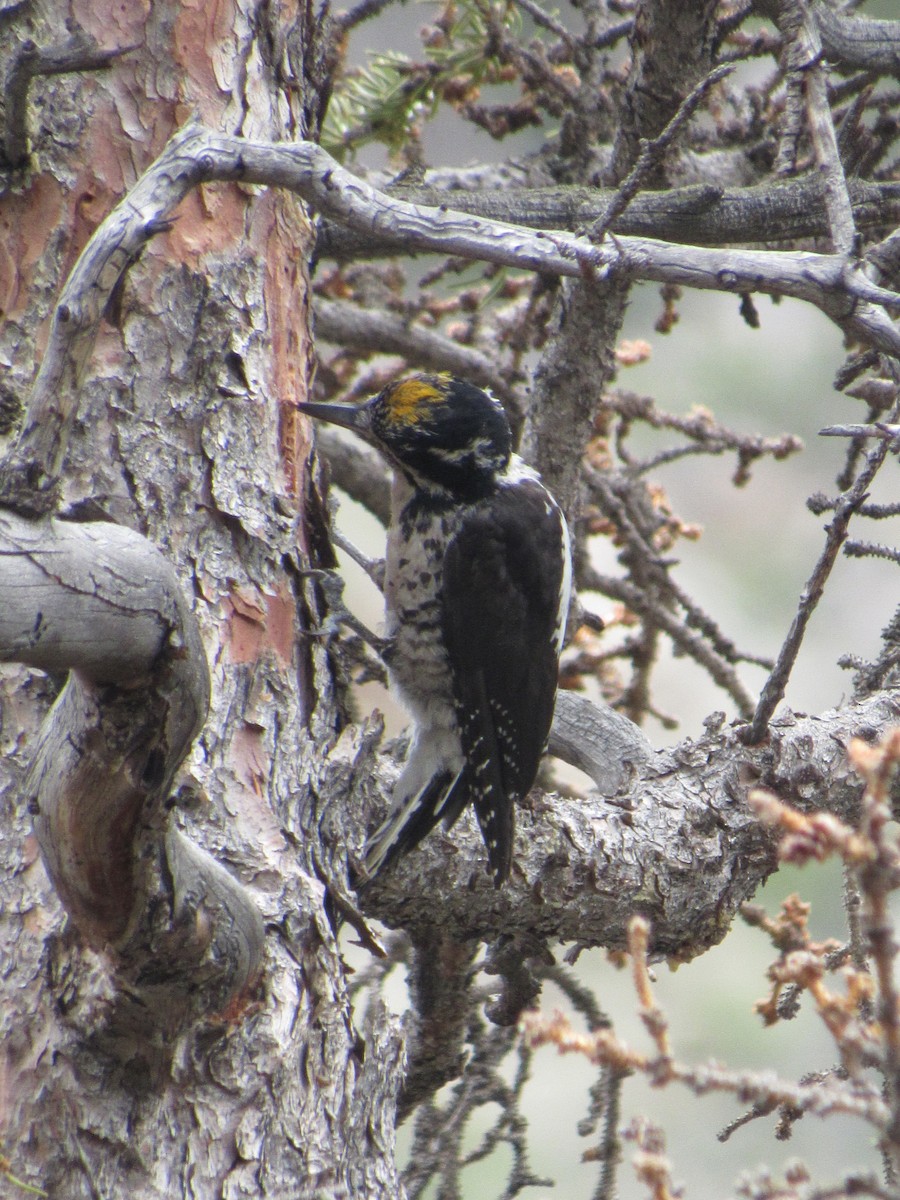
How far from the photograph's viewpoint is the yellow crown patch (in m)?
3.14

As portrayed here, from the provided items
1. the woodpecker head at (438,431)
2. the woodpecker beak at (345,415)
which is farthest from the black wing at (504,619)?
the woodpecker beak at (345,415)

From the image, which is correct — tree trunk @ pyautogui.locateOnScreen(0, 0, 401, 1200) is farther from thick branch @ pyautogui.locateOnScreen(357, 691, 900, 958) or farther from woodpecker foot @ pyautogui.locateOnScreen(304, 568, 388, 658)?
thick branch @ pyautogui.locateOnScreen(357, 691, 900, 958)

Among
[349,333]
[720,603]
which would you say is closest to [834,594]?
[720,603]

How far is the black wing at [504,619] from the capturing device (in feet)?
10.1

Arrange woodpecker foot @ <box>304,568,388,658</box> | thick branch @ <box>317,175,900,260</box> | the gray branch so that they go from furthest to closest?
thick branch @ <box>317,175,900,260</box> < woodpecker foot @ <box>304,568,388,658</box> < the gray branch

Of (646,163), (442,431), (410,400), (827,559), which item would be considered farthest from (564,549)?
(646,163)

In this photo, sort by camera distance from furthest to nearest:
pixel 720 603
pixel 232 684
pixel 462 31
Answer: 1. pixel 720 603
2. pixel 462 31
3. pixel 232 684

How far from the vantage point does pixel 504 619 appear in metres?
3.14

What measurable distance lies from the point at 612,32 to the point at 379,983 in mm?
2438

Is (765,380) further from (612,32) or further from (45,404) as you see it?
(45,404)

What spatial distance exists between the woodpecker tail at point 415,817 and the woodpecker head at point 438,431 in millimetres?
786

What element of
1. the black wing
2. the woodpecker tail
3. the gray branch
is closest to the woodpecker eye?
the black wing

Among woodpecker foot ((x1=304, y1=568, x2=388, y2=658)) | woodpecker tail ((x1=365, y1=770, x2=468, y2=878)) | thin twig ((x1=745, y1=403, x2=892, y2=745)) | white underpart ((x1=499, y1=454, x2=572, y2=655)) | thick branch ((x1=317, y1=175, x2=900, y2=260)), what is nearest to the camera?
thin twig ((x1=745, y1=403, x2=892, y2=745))

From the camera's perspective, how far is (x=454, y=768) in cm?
297
